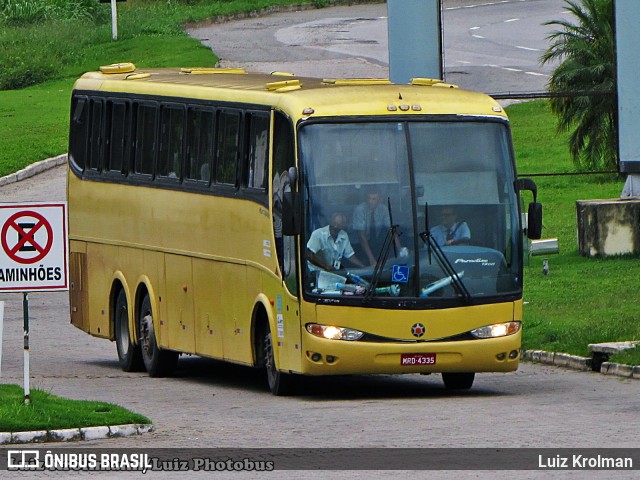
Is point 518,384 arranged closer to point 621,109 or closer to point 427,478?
point 427,478

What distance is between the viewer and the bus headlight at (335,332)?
1742 centimetres

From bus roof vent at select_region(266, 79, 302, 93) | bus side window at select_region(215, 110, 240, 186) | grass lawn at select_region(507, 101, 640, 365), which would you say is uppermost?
bus roof vent at select_region(266, 79, 302, 93)

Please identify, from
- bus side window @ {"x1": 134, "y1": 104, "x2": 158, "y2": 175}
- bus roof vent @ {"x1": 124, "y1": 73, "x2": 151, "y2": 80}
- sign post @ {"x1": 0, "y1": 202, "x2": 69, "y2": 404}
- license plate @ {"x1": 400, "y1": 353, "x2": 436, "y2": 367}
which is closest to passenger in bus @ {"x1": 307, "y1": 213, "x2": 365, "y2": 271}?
license plate @ {"x1": 400, "y1": 353, "x2": 436, "y2": 367}

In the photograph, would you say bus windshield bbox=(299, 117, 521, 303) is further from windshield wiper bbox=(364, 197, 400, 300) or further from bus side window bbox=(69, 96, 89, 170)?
bus side window bbox=(69, 96, 89, 170)

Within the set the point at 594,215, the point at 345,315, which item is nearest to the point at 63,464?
the point at 345,315

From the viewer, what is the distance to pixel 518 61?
48.9 meters

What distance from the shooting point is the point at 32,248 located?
1570 centimetres

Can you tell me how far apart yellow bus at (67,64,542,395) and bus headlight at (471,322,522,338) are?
0.5 inches

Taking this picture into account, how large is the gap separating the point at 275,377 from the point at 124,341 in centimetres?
500

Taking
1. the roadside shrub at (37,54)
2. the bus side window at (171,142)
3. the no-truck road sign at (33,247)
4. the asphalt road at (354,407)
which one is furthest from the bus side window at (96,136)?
the roadside shrub at (37,54)

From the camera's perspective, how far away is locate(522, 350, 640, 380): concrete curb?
19.0 m

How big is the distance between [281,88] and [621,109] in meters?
11.0

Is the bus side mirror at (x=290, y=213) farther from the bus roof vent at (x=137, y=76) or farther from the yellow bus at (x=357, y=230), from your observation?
→ the bus roof vent at (x=137, y=76)

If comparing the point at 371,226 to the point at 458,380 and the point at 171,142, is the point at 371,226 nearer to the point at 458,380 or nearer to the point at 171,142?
the point at 458,380
